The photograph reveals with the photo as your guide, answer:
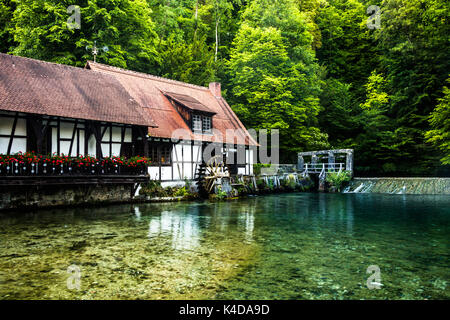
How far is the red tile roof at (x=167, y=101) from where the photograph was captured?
20311 millimetres

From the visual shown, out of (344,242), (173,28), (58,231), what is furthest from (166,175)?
(173,28)

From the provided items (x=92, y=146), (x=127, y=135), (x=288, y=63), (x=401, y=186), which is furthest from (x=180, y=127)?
(x=401, y=186)

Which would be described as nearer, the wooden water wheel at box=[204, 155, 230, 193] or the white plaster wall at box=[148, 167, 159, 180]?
the white plaster wall at box=[148, 167, 159, 180]

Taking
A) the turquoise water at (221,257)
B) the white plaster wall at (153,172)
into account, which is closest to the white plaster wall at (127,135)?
the white plaster wall at (153,172)

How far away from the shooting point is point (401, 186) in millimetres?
25625

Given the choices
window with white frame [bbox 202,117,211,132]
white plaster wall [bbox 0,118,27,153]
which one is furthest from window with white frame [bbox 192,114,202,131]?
white plaster wall [bbox 0,118,27,153]

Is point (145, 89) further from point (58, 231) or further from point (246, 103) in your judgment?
point (58, 231)

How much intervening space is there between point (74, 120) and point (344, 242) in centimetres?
1340

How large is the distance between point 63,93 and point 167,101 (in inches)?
301

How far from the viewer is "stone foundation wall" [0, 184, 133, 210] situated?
1378 cm

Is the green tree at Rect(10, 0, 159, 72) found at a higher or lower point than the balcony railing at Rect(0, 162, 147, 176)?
higher

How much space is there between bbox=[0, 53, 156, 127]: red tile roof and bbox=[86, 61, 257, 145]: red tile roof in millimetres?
1396

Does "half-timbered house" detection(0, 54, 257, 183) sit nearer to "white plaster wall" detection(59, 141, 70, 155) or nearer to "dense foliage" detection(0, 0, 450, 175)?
"white plaster wall" detection(59, 141, 70, 155)

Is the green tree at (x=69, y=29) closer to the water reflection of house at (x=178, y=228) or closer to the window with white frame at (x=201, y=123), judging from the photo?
the window with white frame at (x=201, y=123)
